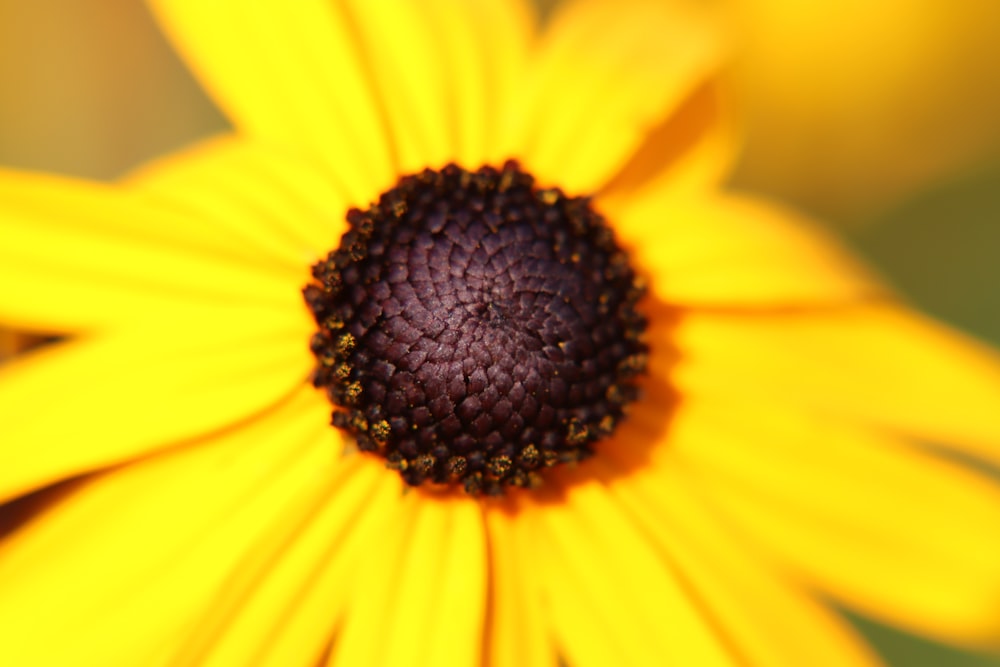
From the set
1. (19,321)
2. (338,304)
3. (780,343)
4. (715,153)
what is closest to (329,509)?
(338,304)

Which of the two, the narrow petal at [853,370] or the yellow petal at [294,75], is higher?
the yellow petal at [294,75]

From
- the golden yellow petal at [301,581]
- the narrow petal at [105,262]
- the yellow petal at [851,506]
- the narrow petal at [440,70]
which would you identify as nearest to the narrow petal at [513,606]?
the golden yellow petal at [301,581]

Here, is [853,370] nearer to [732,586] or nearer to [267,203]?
[732,586]

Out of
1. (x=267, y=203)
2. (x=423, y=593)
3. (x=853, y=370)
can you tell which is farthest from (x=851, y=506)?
(x=267, y=203)

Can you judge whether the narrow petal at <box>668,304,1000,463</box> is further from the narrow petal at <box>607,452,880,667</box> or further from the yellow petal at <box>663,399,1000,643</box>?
the narrow petal at <box>607,452,880,667</box>

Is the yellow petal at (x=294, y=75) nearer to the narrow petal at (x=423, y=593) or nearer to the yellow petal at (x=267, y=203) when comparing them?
the yellow petal at (x=267, y=203)

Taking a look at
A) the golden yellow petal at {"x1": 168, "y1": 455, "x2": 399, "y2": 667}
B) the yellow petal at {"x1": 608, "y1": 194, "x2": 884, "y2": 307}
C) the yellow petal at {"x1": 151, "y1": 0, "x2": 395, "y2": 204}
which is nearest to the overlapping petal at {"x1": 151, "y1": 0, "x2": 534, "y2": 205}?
the yellow petal at {"x1": 151, "y1": 0, "x2": 395, "y2": 204}

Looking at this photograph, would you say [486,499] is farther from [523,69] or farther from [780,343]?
[523,69]

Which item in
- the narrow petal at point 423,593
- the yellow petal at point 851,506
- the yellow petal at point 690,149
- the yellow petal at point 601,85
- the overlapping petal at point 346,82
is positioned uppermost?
the overlapping petal at point 346,82
